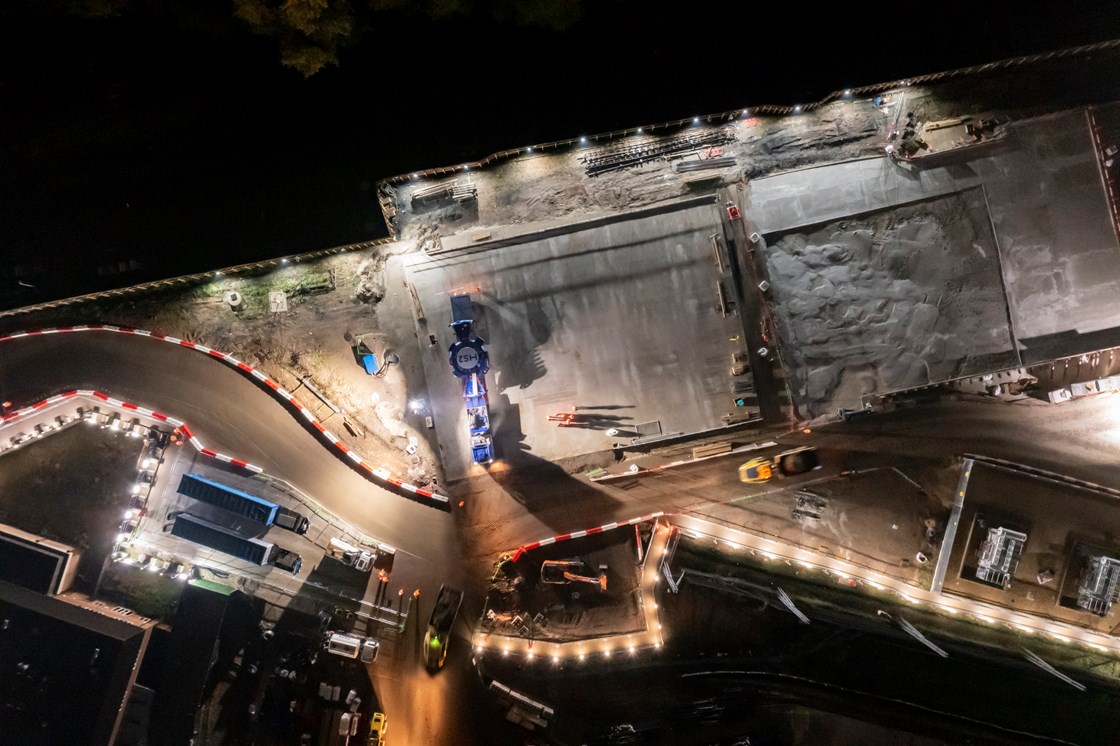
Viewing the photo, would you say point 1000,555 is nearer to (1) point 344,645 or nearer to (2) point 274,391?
(1) point 344,645

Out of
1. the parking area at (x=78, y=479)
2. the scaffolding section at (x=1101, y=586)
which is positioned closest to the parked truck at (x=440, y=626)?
the parking area at (x=78, y=479)

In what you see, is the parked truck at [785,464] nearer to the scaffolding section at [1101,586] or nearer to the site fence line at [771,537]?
the site fence line at [771,537]

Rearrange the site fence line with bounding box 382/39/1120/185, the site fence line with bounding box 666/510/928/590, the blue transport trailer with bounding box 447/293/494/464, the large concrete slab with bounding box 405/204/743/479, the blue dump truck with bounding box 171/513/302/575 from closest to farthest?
the blue dump truck with bounding box 171/513/302/575
the blue transport trailer with bounding box 447/293/494/464
the site fence line with bounding box 666/510/928/590
the large concrete slab with bounding box 405/204/743/479
the site fence line with bounding box 382/39/1120/185

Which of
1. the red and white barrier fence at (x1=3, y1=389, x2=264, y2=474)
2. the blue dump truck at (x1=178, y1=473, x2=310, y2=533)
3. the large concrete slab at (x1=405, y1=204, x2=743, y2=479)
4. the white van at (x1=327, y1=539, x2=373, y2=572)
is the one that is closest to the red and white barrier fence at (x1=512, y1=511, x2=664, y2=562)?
the large concrete slab at (x1=405, y1=204, x2=743, y2=479)

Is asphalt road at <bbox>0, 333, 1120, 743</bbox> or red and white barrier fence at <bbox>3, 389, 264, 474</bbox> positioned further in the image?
asphalt road at <bbox>0, 333, 1120, 743</bbox>

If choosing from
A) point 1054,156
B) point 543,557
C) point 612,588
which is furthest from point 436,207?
point 1054,156

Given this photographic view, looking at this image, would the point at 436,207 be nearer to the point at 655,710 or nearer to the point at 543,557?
the point at 543,557

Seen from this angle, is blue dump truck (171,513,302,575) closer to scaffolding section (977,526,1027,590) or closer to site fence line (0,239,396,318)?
site fence line (0,239,396,318)
